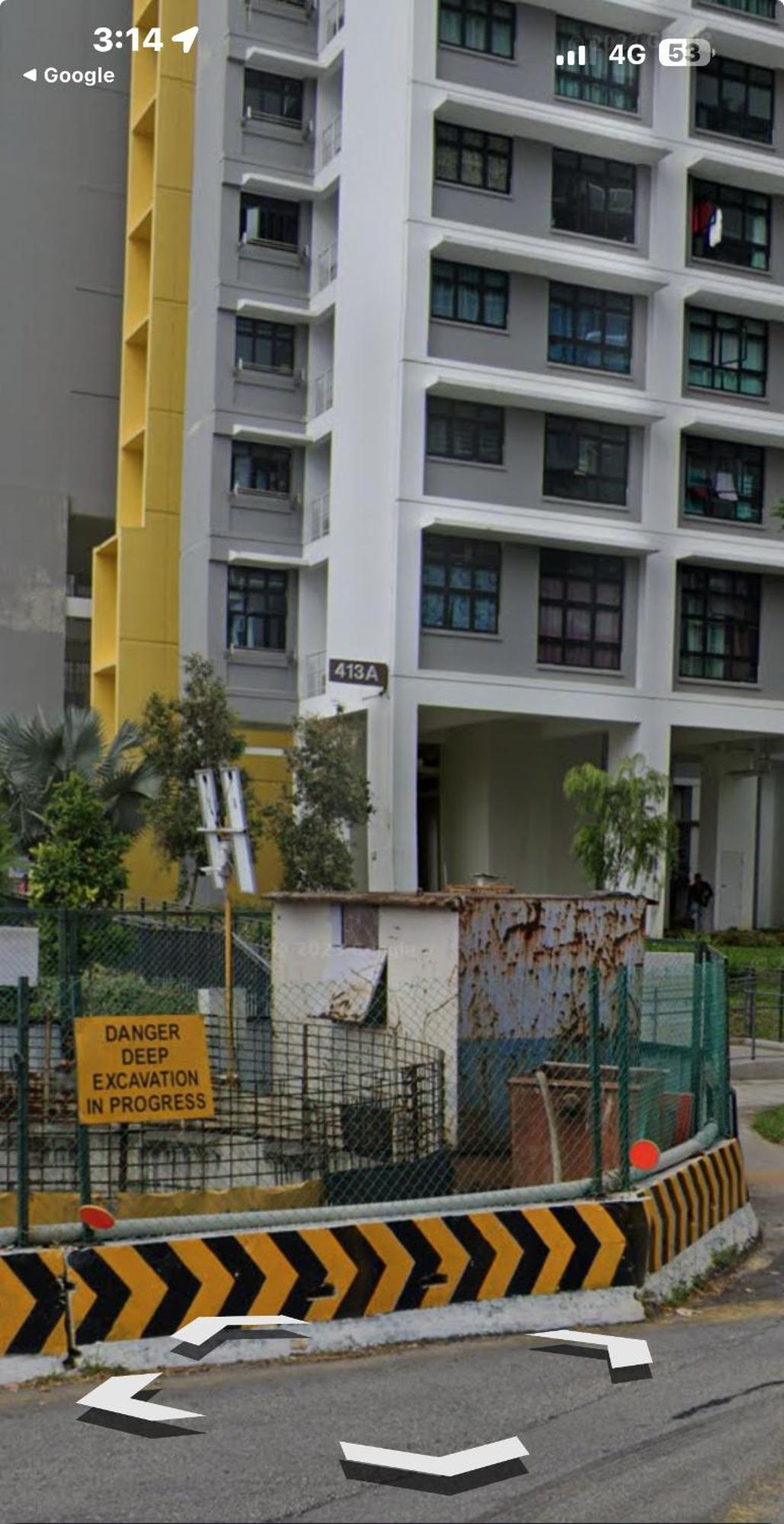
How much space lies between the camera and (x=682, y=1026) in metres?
14.4

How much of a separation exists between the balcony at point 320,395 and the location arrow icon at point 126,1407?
103ft

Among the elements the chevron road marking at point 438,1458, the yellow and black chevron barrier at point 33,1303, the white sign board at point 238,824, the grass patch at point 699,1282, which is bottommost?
the grass patch at point 699,1282

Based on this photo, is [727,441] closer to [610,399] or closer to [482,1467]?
[610,399]

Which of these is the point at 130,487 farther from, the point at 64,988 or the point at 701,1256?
the point at 701,1256

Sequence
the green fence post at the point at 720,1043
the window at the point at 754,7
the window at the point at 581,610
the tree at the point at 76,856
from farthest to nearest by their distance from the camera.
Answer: the window at the point at 754,7, the window at the point at 581,610, the tree at the point at 76,856, the green fence post at the point at 720,1043

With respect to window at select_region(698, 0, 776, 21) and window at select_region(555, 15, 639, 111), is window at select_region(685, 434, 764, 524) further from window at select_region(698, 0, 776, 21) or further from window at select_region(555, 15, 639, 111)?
window at select_region(698, 0, 776, 21)

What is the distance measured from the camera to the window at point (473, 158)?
34.3 meters

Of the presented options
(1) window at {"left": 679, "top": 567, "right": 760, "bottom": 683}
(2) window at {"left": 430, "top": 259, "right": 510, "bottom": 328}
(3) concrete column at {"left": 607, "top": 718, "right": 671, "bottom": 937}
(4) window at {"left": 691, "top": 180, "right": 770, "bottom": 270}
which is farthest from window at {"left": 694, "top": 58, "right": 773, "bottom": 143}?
(3) concrete column at {"left": 607, "top": 718, "right": 671, "bottom": 937}

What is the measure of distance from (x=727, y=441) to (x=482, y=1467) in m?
32.7

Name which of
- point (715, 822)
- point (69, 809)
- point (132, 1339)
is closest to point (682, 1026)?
point (132, 1339)

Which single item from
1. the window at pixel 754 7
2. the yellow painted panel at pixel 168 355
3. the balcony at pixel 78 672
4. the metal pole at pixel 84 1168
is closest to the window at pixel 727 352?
the window at pixel 754 7

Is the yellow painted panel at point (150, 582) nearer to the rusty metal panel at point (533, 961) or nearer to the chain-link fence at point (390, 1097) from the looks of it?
the chain-link fence at point (390, 1097)

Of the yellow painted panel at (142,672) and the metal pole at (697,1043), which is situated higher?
the yellow painted panel at (142,672)

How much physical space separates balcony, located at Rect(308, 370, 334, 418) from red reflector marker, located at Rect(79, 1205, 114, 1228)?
30894mm
